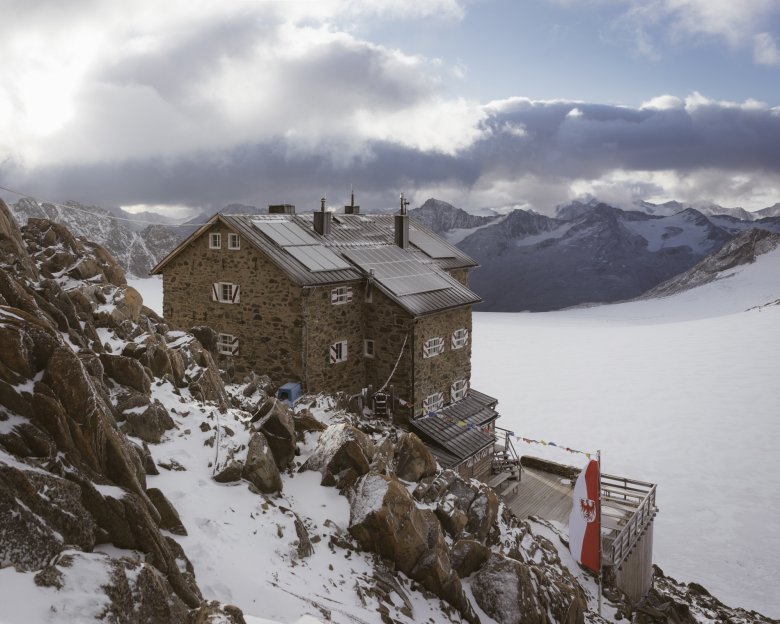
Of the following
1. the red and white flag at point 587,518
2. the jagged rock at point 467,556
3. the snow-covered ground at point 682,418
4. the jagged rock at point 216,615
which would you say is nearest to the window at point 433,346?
the red and white flag at point 587,518

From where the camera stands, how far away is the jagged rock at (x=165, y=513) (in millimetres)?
11836

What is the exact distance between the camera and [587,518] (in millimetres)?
19703

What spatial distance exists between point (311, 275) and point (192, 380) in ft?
30.7

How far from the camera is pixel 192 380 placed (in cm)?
1941

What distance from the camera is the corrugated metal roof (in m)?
27.7

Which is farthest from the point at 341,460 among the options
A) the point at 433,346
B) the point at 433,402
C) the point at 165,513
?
the point at 433,402

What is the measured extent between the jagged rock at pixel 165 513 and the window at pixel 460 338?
816 inches

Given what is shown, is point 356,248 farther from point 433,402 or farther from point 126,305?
point 126,305

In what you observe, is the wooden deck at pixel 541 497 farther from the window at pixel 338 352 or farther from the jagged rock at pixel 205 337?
the jagged rock at pixel 205 337

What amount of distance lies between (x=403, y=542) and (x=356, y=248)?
20.1m

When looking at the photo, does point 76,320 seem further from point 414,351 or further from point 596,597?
point 596,597

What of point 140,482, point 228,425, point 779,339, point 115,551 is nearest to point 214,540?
point 140,482

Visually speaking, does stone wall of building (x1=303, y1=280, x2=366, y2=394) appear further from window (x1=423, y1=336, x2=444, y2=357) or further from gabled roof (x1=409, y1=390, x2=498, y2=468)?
gabled roof (x1=409, y1=390, x2=498, y2=468)

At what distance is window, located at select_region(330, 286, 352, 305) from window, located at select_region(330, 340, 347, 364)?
1.99 meters
